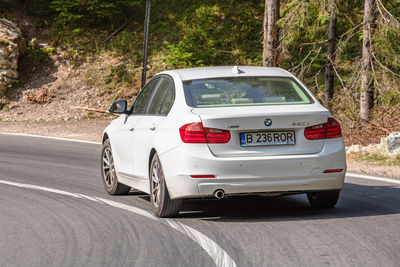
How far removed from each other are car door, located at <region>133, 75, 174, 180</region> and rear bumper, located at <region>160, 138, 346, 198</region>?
0.71 m

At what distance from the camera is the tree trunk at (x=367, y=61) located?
1914 cm

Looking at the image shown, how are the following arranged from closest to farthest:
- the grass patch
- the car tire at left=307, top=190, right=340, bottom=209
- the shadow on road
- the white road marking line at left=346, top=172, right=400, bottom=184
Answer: the shadow on road < the car tire at left=307, top=190, right=340, bottom=209 < the white road marking line at left=346, top=172, right=400, bottom=184 < the grass patch

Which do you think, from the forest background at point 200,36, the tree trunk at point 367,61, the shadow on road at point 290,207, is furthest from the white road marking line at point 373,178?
the forest background at point 200,36

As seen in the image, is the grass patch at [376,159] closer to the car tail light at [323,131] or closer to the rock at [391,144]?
the rock at [391,144]

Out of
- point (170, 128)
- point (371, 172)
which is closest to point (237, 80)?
point (170, 128)

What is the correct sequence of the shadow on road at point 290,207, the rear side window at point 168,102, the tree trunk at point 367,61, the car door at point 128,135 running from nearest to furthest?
the shadow on road at point 290,207 < the rear side window at point 168,102 < the car door at point 128,135 < the tree trunk at point 367,61

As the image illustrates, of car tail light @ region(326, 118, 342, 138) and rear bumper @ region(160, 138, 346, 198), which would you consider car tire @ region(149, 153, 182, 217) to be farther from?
car tail light @ region(326, 118, 342, 138)

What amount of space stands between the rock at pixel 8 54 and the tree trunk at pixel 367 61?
1323cm

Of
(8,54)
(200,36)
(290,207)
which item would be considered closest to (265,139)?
(290,207)

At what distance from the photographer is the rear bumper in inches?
305

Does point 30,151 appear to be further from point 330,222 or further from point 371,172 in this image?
point 330,222

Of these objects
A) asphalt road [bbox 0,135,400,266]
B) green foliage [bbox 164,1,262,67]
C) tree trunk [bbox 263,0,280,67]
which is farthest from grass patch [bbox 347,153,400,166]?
green foliage [bbox 164,1,262,67]

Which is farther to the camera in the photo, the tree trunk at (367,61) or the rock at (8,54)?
the rock at (8,54)

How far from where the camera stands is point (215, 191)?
7832 mm
